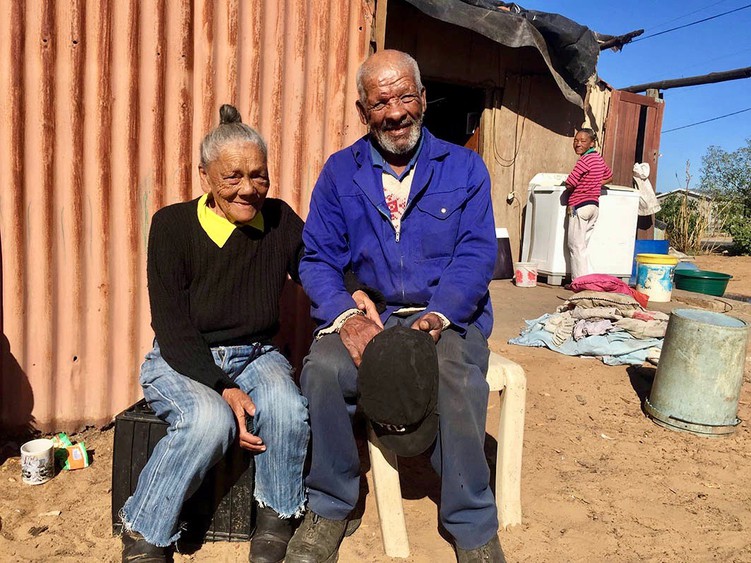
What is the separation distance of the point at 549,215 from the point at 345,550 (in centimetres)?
629

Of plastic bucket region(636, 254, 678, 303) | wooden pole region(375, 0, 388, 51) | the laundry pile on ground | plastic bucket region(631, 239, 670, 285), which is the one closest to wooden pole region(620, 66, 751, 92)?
plastic bucket region(631, 239, 670, 285)

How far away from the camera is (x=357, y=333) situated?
7.07ft

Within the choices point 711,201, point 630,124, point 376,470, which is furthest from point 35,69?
point 711,201

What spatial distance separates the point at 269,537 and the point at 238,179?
1388 mm

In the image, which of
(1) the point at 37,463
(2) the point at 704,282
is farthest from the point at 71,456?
(2) the point at 704,282

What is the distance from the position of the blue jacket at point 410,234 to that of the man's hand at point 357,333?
0.49ft

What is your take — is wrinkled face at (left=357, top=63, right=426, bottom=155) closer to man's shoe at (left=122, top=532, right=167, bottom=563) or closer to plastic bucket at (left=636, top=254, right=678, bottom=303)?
man's shoe at (left=122, top=532, right=167, bottom=563)

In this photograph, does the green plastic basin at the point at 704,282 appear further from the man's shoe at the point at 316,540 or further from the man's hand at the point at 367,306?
the man's shoe at the point at 316,540

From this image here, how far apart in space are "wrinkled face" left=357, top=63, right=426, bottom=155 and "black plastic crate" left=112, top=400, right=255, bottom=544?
4.64 ft

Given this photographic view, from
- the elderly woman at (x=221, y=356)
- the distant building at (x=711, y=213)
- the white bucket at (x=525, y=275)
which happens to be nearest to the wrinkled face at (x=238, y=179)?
the elderly woman at (x=221, y=356)

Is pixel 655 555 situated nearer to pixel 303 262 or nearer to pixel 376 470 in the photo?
pixel 376 470

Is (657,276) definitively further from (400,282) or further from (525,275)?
(400,282)

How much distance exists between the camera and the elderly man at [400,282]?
203 centimetres

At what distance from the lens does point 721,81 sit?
11977mm
